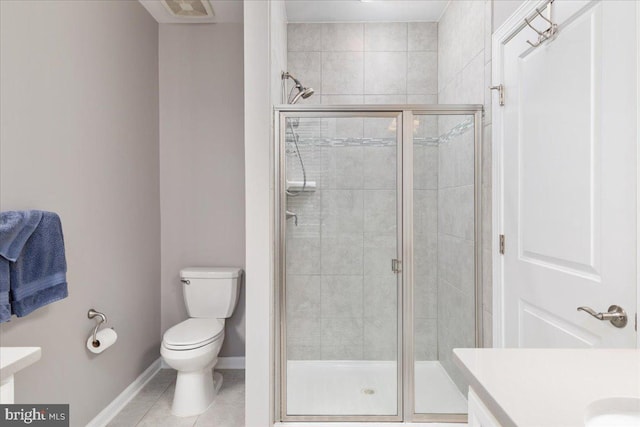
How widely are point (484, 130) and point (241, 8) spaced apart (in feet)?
6.15

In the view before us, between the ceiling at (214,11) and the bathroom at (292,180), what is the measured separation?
0.08ft

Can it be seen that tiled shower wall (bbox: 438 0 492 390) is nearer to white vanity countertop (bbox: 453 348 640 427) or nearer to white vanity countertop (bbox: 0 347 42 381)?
white vanity countertop (bbox: 453 348 640 427)

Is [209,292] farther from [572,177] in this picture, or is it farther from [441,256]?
[572,177]

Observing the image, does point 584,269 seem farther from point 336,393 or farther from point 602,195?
point 336,393

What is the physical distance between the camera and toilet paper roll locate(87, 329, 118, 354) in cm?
198

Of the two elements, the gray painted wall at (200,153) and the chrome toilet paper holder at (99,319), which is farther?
the gray painted wall at (200,153)

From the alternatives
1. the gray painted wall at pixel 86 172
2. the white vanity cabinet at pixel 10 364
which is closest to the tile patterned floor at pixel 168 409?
the gray painted wall at pixel 86 172

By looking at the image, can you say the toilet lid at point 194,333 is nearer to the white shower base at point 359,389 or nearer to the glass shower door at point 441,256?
the white shower base at point 359,389

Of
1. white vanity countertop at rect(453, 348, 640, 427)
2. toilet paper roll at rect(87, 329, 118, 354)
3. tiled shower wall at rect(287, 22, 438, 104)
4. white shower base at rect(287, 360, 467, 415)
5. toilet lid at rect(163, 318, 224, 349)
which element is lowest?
white shower base at rect(287, 360, 467, 415)

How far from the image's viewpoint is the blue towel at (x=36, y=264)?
146 cm

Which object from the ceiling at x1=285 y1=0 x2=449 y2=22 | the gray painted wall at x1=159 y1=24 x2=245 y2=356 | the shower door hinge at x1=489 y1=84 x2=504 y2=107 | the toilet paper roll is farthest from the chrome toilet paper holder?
the ceiling at x1=285 y1=0 x2=449 y2=22

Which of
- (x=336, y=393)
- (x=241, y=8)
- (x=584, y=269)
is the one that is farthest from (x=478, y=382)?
(x=241, y=8)

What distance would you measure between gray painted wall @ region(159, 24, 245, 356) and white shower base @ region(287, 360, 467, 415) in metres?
0.90

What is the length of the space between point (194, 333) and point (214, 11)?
2.23 meters
